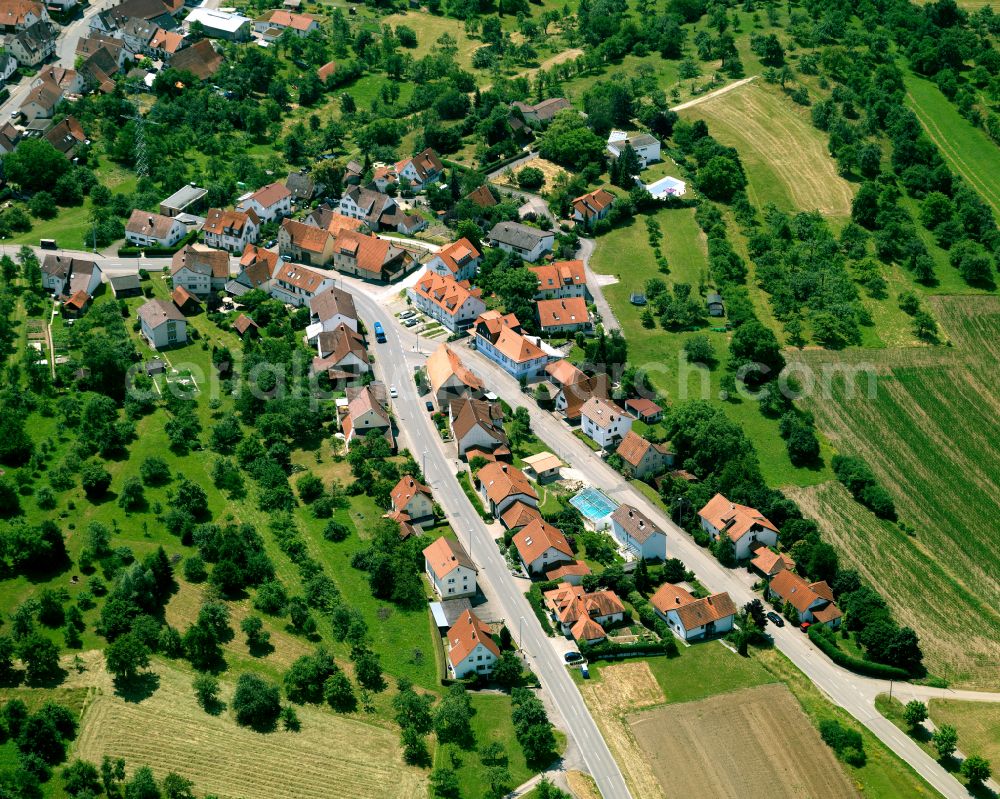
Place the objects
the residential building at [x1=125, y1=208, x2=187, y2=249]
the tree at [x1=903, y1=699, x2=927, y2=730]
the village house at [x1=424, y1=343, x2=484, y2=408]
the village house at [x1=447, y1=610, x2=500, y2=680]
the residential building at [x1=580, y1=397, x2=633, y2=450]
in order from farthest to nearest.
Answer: the residential building at [x1=125, y1=208, x2=187, y2=249] < the village house at [x1=424, y1=343, x2=484, y2=408] < the residential building at [x1=580, y1=397, x2=633, y2=450] < the village house at [x1=447, y1=610, x2=500, y2=680] < the tree at [x1=903, y1=699, x2=927, y2=730]

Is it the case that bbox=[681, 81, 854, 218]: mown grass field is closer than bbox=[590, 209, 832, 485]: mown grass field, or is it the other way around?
bbox=[590, 209, 832, 485]: mown grass field

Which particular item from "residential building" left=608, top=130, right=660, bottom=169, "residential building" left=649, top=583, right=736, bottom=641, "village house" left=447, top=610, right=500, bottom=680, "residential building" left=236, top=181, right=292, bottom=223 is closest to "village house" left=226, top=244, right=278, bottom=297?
"residential building" left=236, top=181, right=292, bottom=223

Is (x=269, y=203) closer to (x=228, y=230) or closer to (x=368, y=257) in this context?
(x=228, y=230)

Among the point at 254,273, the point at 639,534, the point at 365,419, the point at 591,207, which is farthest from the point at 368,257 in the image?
the point at 639,534

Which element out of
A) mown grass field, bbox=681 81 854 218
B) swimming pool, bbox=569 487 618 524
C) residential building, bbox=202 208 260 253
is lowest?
residential building, bbox=202 208 260 253

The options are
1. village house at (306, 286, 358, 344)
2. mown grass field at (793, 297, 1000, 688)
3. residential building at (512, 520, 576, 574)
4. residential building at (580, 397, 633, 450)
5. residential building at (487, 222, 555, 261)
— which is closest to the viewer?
residential building at (512, 520, 576, 574)

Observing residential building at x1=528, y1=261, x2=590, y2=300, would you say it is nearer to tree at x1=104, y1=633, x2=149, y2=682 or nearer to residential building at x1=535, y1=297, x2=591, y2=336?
residential building at x1=535, y1=297, x2=591, y2=336

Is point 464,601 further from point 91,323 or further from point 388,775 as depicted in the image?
point 91,323
